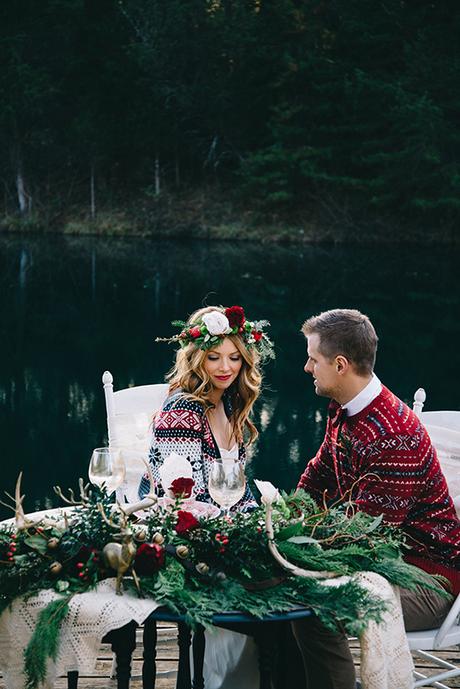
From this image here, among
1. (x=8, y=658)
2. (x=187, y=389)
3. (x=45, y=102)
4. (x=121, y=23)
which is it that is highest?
(x=121, y=23)

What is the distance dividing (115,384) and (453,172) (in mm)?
14602

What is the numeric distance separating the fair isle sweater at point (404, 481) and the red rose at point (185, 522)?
56 cm

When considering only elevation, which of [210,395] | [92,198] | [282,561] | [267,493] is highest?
[92,198]

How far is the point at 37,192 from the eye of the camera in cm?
2722

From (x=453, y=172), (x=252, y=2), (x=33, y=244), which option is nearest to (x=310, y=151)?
(x=453, y=172)

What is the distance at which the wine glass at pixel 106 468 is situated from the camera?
2.25m

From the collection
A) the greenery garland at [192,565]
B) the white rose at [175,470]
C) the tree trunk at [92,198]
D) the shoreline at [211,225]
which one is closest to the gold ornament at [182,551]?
the greenery garland at [192,565]

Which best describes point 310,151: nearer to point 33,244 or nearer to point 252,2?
point 252,2

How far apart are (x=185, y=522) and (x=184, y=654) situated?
15.8 inches

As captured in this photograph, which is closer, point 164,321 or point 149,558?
point 149,558

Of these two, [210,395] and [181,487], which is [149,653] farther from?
[210,395]

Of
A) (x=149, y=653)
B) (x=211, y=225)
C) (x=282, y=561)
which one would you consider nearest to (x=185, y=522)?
(x=282, y=561)

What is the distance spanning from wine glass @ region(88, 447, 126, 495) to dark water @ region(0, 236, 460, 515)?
182 inches

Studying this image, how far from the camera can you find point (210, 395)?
126 inches
